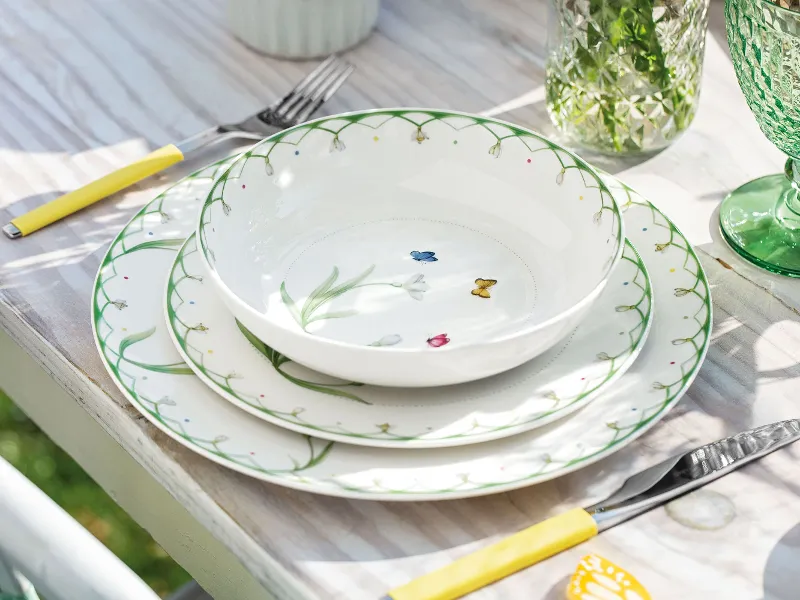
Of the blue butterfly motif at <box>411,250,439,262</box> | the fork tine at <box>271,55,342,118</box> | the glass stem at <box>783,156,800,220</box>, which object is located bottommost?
the glass stem at <box>783,156,800,220</box>

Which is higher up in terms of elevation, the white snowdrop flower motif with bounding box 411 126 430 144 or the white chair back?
the white chair back

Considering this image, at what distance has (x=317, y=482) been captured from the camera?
490mm

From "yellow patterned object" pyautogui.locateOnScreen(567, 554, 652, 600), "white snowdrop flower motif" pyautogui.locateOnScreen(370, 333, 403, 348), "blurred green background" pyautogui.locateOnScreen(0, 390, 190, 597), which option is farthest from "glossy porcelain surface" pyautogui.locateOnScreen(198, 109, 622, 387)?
"blurred green background" pyautogui.locateOnScreen(0, 390, 190, 597)

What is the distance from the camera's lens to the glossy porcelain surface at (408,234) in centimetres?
59

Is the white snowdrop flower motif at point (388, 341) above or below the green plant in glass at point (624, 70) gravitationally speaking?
above

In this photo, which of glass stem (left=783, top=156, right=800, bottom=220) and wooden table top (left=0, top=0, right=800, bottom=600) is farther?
glass stem (left=783, top=156, right=800, bottom=220)

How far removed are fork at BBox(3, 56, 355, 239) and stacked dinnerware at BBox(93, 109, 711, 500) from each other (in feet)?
0.25

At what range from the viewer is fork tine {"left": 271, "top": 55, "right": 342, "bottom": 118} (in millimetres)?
834

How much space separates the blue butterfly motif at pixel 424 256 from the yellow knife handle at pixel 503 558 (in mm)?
204

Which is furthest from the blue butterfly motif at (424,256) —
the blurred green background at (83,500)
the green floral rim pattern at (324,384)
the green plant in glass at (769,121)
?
the blurred green background at (83,500)

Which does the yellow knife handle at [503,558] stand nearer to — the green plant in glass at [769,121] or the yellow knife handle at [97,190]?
the green plant in glass at [769,121]

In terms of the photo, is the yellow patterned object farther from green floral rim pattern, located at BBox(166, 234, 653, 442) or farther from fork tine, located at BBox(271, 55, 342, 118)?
fork tine, located at BBox(271, 55, 342, 118)

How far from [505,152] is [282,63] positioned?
1.06 ft

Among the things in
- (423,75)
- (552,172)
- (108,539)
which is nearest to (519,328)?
(552,172)
